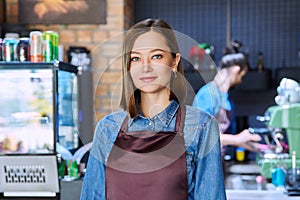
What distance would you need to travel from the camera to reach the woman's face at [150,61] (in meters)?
1.14

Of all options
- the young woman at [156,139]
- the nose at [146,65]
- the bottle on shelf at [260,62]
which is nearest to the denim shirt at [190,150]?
the young woman at [156,139]

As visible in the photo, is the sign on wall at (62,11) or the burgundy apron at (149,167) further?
the sign on wall at (62,11)

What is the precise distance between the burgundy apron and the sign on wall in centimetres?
254

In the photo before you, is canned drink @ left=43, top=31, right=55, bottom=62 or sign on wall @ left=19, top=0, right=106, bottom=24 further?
sign on wall @ left=19, top=0, right=106, bottom=24

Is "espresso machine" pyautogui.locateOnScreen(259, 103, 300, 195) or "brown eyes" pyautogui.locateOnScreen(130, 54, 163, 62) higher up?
"brown eyes" pyautogui.locateOnScreen(130, 54, 163, 62)

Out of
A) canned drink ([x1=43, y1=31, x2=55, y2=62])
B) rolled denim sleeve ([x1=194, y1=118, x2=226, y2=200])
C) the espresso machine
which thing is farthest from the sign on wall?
rolled denim sleeve ([x1=194, y1=118, x2=226, y2=200])

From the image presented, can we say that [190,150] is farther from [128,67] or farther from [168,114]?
[128,67]

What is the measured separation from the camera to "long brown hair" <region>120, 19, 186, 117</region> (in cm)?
116

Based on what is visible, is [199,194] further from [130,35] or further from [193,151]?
[130,35]

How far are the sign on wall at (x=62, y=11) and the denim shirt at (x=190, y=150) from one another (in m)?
2.49

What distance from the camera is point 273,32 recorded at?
473cm

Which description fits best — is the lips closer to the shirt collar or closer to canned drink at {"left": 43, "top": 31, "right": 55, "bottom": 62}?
the shirt collar

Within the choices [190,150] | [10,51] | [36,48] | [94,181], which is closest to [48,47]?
[36,48]

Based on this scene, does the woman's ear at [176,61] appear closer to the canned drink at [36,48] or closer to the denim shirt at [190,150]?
the denim shirt at [190,150]
